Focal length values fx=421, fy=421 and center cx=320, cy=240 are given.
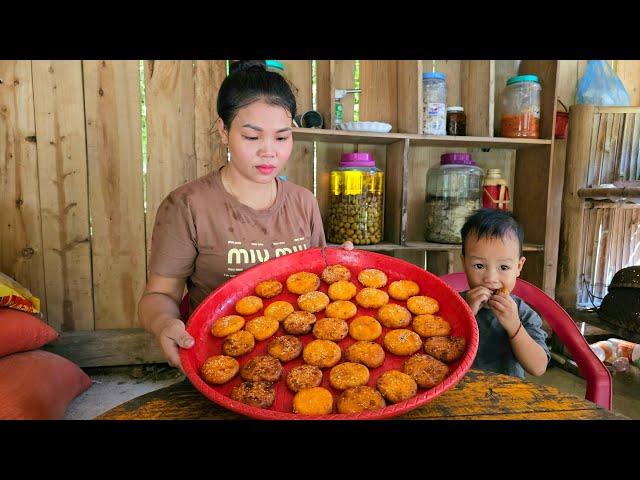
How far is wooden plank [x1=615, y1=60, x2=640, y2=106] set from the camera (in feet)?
9.64

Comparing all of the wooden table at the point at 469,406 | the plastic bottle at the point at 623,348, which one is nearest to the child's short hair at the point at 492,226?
the wooden table at the point at 469,406

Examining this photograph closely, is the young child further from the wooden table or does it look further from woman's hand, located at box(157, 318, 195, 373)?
woman's hand, located at box(157, 318, 195, 373)

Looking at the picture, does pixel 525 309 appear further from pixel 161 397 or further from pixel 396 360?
pixel 161 397

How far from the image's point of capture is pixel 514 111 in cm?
260

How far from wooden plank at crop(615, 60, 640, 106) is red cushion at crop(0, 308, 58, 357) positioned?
3908 millimetres

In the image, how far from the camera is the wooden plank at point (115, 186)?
2459 mm

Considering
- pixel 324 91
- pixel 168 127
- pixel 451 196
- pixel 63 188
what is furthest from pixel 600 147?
pixel 63 188

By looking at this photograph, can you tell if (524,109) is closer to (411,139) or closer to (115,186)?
(411,139)

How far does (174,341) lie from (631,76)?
11.5 feet

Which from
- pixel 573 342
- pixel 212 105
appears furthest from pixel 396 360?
pixel 212 105

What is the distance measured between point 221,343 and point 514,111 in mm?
2372

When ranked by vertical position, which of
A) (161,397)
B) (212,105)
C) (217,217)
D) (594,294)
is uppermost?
(212,105)

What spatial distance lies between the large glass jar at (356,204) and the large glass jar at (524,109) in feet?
2.93

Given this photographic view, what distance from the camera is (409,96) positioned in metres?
2.49
